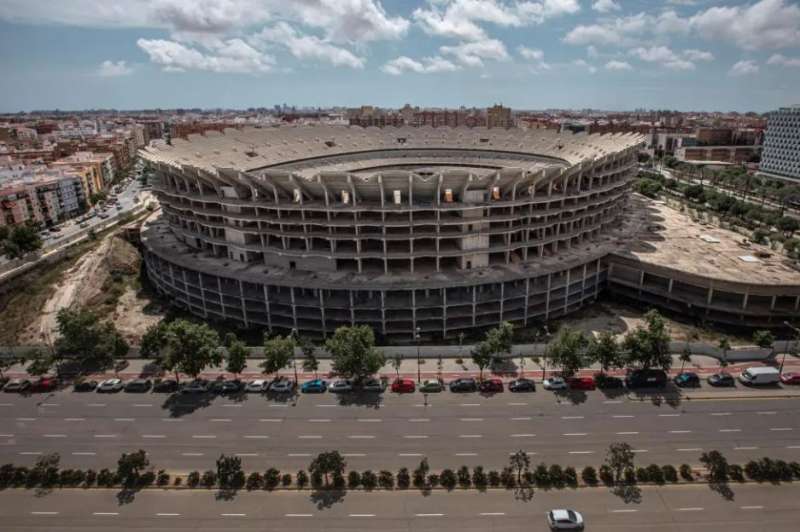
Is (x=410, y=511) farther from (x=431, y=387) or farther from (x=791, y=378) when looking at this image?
(x=791, y=378)

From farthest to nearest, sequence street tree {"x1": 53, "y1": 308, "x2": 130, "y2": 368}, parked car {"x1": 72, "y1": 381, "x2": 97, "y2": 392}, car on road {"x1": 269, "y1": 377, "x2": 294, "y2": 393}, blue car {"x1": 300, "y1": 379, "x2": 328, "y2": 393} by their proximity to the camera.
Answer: street tree {"x1": 53, "y1": 308, "x2": 130, "y2": 368}, parked car {"x1": 72, "y1": 381, "x2": 97, "y2": 392}, blue car {"x1": 300, "y1": 379, "x2": 328, "y2": 393}, car on road {"x1": 269, "y1": 377, "x2": 294, "y2": 393}

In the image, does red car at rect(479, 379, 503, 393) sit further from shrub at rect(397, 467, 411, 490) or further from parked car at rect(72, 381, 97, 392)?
parked car at rect(72, 381, 97, 392)

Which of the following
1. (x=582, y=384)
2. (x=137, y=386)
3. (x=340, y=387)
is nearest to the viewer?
(x=582, y=384)

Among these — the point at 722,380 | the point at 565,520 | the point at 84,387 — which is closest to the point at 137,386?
the point at 84,387

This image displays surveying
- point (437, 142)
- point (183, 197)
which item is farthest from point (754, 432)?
point (437, 142)

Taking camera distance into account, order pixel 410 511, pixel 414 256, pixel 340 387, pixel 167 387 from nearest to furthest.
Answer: pixel 410 511 → pixel 340 387 → pixel 167 387 → pixel 414 256


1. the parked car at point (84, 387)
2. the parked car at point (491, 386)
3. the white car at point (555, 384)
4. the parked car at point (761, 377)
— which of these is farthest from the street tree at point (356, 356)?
the parked car at point (761, 377)

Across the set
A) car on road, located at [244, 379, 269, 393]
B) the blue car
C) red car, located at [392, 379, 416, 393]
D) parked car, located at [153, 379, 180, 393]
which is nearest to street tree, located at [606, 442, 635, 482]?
red car, located at [392, 379, 416, 393]
